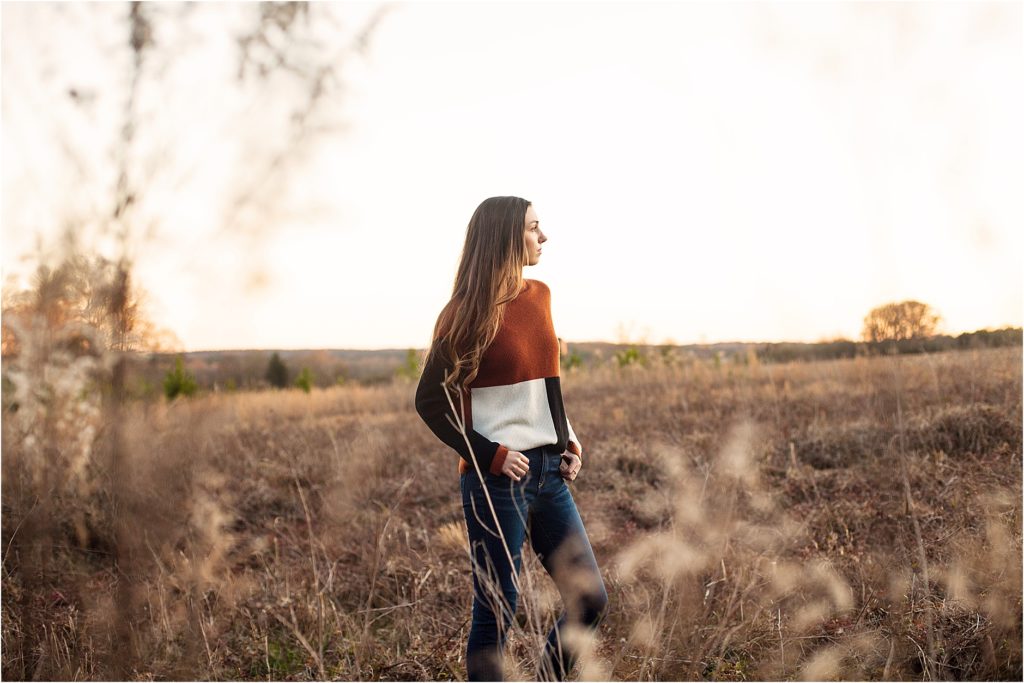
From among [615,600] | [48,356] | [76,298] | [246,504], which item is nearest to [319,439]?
[246,504]

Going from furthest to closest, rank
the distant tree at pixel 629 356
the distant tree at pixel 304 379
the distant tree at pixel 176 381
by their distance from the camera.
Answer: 1. the distant tree at pixel 304 379
2. the distant tree at pixel 629 356
3. the distant tree at pixel 176 381

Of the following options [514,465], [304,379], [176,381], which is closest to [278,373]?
[304,379]

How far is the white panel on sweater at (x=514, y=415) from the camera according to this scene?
2170 mm

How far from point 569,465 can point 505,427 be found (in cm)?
25

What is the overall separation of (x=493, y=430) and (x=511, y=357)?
0.22m

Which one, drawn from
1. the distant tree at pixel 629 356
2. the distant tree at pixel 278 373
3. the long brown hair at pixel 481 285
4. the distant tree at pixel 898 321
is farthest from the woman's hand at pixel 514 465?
the distant tree at pixel 278 373

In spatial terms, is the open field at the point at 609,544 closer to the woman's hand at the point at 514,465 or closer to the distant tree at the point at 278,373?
the woman's hand at the point at 514,465

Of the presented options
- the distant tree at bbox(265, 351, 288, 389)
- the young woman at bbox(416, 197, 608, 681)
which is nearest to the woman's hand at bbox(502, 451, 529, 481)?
the young woman at bbox(416, 197, 608, 681)

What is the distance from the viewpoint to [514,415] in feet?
7.16

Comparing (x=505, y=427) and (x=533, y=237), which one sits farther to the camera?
(x=533, y=237)

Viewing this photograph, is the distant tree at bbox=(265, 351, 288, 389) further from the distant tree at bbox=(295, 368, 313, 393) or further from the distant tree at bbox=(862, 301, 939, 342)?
the distant tree at bbox=(862, 301, 939, 342)

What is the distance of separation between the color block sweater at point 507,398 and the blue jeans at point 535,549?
0.06 meters

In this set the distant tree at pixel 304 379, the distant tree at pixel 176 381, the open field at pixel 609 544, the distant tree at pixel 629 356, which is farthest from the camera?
the distant tree at pixel 304 379

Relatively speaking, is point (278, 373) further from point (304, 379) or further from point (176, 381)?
point (176, 381)
